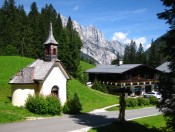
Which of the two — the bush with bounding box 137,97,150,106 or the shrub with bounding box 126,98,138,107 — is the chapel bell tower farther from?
the bush with bounding box 137,97,150,106

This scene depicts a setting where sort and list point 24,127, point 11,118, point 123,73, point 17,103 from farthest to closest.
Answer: point 123,73
point 17,103
point 11,118
point 24,127

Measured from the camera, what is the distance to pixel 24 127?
75.2 feet

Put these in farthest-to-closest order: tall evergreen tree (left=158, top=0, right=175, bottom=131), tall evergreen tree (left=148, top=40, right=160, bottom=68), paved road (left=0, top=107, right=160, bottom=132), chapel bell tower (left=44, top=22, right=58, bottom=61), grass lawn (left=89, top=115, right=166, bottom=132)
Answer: tall evergreen tree (left=148, top=40, right=160, bottom=68) → chapel bell tower (left=44, top=22, right=58, bottom=61) → grass lawn (left=89, top=115, right=166, bottom=132) → paved road (left=0, top=107, right=160, bottom=132) → tall evergreen tree (left=158, top=0, right=175, bottom=131)

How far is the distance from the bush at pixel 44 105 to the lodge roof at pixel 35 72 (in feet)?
12.6

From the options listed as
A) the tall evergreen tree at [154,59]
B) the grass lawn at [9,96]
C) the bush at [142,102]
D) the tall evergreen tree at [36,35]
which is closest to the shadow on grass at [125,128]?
the grass lawn at [9,96]

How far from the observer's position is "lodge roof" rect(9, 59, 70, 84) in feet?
109

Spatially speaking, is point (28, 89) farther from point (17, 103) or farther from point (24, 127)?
point (24, 127)

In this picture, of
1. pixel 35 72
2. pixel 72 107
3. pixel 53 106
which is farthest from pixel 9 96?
pixel 53 106

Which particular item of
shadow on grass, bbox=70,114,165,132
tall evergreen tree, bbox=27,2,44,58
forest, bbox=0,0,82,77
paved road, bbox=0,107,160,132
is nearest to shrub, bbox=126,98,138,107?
paved road, bbox=0,107,160,132

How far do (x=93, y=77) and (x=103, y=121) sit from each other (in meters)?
44.4

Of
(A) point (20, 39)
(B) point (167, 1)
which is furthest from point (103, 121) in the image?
(A) point (20, 39)

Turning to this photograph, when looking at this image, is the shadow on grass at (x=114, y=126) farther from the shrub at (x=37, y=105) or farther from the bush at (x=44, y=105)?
the shrub at (x=37, y=105)

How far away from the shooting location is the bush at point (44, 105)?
29188 mm

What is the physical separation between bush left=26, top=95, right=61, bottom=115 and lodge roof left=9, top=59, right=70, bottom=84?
3.83m
